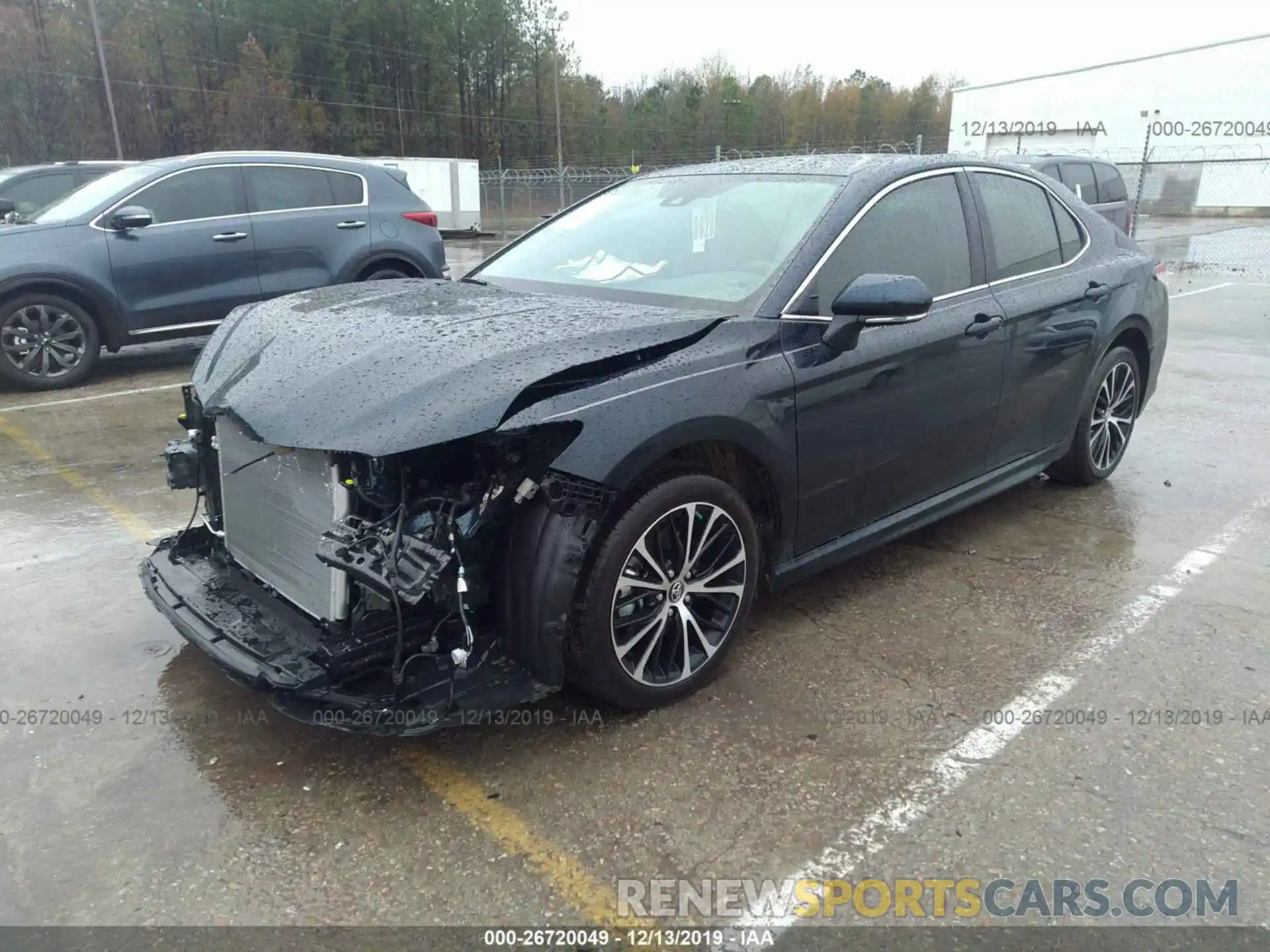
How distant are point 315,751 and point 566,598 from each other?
3.11 ft

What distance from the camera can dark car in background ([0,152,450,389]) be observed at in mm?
7340

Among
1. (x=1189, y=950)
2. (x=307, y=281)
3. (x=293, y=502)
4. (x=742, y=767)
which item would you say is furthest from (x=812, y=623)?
(x=307, y=281)

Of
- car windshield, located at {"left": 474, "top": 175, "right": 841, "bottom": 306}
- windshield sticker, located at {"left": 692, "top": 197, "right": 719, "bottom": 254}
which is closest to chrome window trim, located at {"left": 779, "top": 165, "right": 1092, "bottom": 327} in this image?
car windshield, located at {"left": 474, "top": 175, "right": 841, "bottom": 306}

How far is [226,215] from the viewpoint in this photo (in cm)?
805

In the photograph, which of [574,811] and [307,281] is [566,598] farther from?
[307,281]

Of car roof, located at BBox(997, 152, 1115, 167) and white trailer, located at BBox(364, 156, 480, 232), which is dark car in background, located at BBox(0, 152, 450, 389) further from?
white trailer, located at BBox(364, 156, 480, 232)

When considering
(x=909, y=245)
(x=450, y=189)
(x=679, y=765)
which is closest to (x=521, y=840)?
(x=679, y=765)

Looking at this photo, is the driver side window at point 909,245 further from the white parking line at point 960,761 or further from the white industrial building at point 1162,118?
the white industrial building at point 1162,118

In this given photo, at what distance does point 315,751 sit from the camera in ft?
9.50

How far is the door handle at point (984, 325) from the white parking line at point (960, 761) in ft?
4.11

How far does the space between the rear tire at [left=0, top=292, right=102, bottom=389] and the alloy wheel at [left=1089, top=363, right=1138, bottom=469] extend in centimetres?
729

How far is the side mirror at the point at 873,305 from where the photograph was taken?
123 inches

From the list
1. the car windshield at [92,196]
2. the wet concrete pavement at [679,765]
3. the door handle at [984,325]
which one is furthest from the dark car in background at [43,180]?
the door handle at [984,325]

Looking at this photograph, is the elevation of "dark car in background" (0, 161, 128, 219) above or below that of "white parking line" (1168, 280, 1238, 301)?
above
